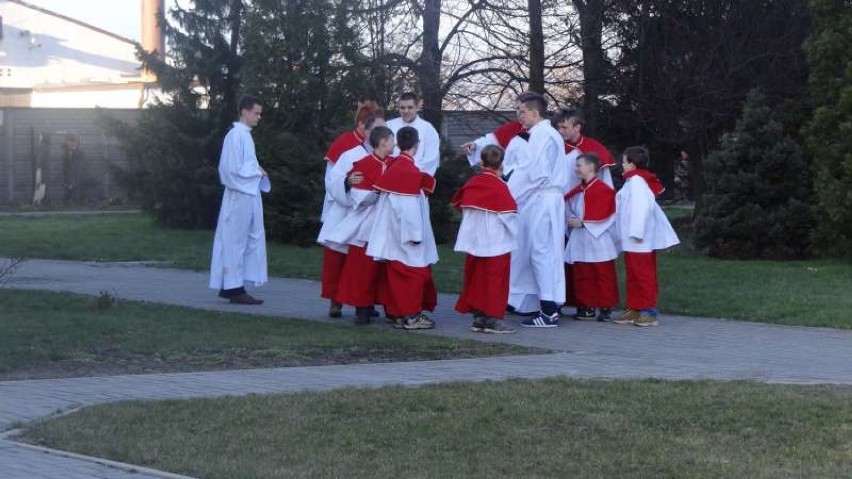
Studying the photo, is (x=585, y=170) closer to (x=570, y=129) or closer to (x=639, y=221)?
(x=639, y=221)

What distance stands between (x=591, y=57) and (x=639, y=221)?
10815 mm

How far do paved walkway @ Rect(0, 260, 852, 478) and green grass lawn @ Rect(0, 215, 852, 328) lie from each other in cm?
72

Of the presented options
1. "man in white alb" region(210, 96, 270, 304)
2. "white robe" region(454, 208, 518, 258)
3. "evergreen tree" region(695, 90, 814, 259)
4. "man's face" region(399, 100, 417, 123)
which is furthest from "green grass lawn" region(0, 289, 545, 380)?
"evergreen tree" region(695, 90, 814, 259)

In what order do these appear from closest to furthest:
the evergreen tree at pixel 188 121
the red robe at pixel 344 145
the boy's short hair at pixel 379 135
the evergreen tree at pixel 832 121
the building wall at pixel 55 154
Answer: the boy's short hair at pixel 379 135
the red robe at pixel 344 145
the evergreen tree at pixel 832 121
the evergreen tree at pixel 188 121
the building wall at pixel 55 154

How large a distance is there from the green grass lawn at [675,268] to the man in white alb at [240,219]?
107 inches

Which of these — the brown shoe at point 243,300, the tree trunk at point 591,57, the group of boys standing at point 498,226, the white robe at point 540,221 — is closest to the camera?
the group of boys standing at point 498,226

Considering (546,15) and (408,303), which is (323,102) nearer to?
(546,15)

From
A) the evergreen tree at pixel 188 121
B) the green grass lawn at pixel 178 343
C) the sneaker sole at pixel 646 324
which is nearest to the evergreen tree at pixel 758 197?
the sneaker sole at pixel 646 324

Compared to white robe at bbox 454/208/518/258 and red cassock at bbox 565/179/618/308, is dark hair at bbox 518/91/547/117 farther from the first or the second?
white robe at bbox 454/208/518/258

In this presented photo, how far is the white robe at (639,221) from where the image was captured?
503 inches

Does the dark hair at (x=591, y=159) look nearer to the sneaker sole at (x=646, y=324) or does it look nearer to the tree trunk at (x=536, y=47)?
the sneaker sole at (x=646, y=324)

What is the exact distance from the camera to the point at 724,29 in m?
22.6

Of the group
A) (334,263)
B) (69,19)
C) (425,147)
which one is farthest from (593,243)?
(69,19)

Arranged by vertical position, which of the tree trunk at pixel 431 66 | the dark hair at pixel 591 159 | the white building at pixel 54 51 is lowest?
the dark hair at pixel 591 159
